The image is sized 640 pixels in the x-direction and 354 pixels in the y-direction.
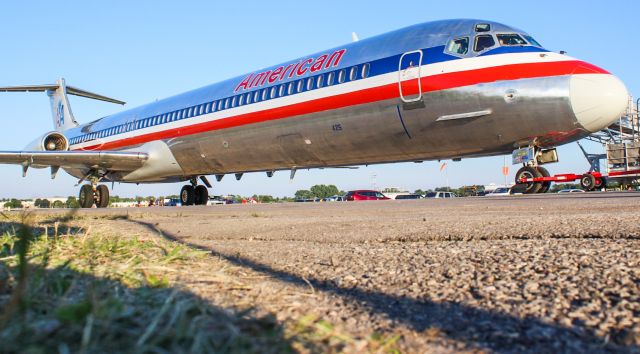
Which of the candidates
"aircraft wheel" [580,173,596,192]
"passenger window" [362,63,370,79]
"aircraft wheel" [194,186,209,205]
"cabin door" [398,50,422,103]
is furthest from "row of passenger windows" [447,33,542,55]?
"aircraft wheel" [580,173,596,192]

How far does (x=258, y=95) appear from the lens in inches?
569

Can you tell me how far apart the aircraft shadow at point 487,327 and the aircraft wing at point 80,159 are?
16.8 metres

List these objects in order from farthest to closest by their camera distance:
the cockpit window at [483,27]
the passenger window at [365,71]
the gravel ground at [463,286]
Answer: the passenger window at [365,71] → the cockpit window at [483,27] → the gravel ground at [463,286]

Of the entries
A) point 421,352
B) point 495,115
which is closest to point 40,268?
point 421,352

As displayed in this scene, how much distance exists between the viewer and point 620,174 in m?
22.4

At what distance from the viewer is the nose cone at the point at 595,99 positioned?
31.4 feet

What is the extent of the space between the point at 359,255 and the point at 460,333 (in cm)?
167

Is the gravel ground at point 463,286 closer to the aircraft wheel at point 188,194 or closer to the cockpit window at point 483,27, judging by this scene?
the cockpit window at point 483,27

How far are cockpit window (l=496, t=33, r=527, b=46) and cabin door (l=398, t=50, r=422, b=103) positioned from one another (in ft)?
5.26

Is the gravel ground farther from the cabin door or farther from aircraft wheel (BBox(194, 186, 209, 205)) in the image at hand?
aircraft wheel (BBox(194, 186, 209, 205))

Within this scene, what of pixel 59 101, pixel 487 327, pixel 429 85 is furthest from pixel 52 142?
pixel 487 327

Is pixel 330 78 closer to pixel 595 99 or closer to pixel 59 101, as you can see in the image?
pixel 595 99

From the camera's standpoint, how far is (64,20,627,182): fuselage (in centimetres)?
985

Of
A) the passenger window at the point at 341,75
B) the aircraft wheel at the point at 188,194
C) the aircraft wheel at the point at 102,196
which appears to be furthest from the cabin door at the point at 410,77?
the aircraft wheel at the point at 102,196
